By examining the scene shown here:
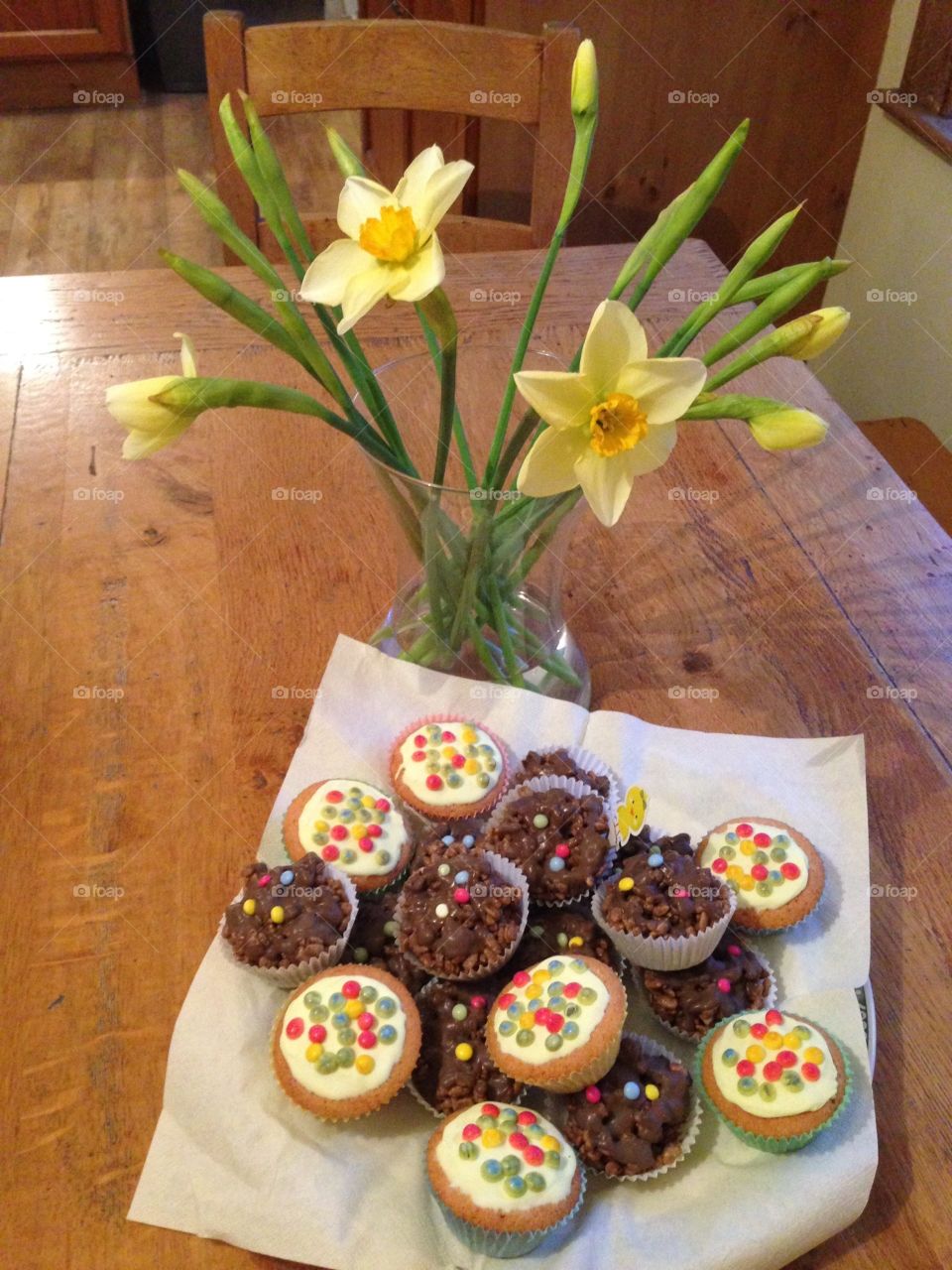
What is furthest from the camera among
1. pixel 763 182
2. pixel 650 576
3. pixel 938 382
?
pixel 763 182

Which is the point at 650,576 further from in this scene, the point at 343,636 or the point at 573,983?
the point at 573,983

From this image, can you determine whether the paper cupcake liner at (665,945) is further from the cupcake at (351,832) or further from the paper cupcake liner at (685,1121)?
the cupcake at (351,832)

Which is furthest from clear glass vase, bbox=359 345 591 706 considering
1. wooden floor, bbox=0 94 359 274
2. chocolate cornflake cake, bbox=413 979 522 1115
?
wooden floor, bbox=0 94 359 274

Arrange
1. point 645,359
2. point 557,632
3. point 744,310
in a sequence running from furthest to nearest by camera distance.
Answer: point 744,310, point 557,632, point 645,359

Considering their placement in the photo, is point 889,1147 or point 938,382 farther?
point 938,382

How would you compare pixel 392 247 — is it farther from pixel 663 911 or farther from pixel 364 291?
pixel 663 911

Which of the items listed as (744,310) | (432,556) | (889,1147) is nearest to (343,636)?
(432,556)

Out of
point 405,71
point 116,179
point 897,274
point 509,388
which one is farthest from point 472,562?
point 116,179

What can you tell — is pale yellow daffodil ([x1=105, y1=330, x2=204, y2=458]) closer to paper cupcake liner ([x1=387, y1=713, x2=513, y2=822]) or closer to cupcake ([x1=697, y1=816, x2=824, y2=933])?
paper cupcake liner ([x1=387, y1=713, x2=513, y2=822])
